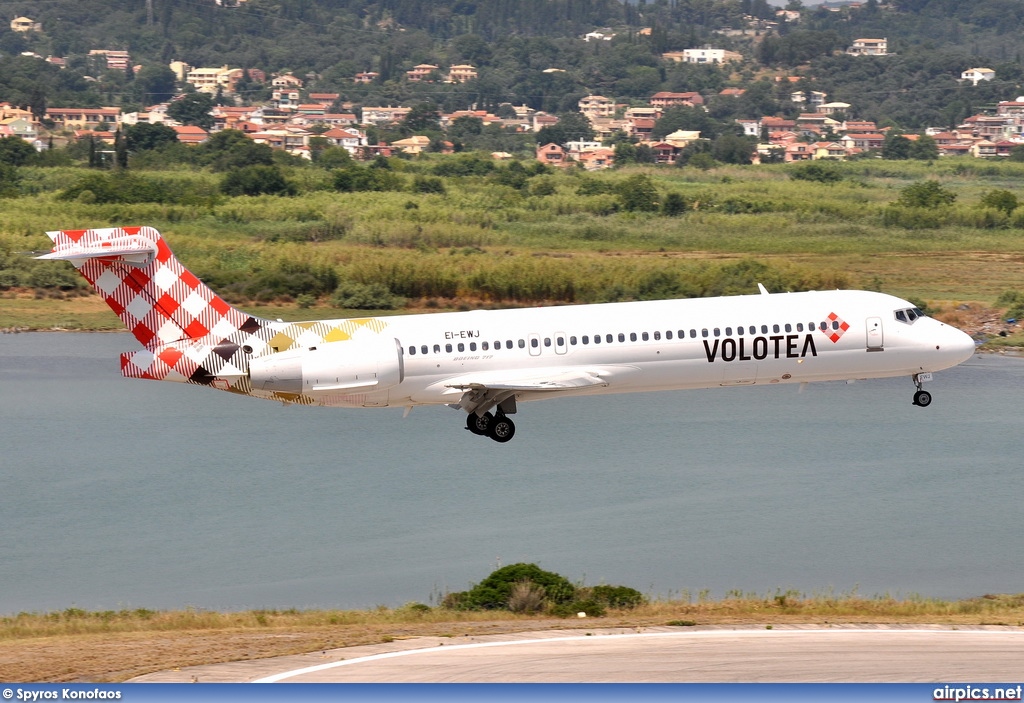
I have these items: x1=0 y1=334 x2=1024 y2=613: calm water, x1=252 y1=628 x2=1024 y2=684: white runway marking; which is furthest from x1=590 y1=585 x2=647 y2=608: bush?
x1=252 y1=628 x2=1024 y2=684: white runway marking

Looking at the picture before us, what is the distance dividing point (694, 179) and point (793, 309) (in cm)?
13689

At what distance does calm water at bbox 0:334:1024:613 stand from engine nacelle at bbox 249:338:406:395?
9.96 metres

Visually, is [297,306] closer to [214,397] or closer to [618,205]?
[214,397]

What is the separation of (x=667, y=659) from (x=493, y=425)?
14.8 metres

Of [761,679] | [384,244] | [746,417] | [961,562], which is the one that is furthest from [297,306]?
[761,679]

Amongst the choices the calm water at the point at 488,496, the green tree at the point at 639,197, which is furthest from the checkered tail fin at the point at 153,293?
the green tree at the point at 639,197

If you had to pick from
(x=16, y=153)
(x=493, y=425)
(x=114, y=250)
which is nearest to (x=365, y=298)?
(x=493, y=425)

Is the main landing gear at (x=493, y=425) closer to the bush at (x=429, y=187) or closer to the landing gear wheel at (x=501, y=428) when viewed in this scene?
the landing gear wheel at (x=501, y=428)

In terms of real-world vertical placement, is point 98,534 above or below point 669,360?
below

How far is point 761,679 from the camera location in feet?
119

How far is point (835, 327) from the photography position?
52.7 m

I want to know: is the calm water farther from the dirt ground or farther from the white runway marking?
the white runway marking

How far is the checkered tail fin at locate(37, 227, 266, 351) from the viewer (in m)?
50.1

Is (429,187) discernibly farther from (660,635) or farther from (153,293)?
(660,635)
